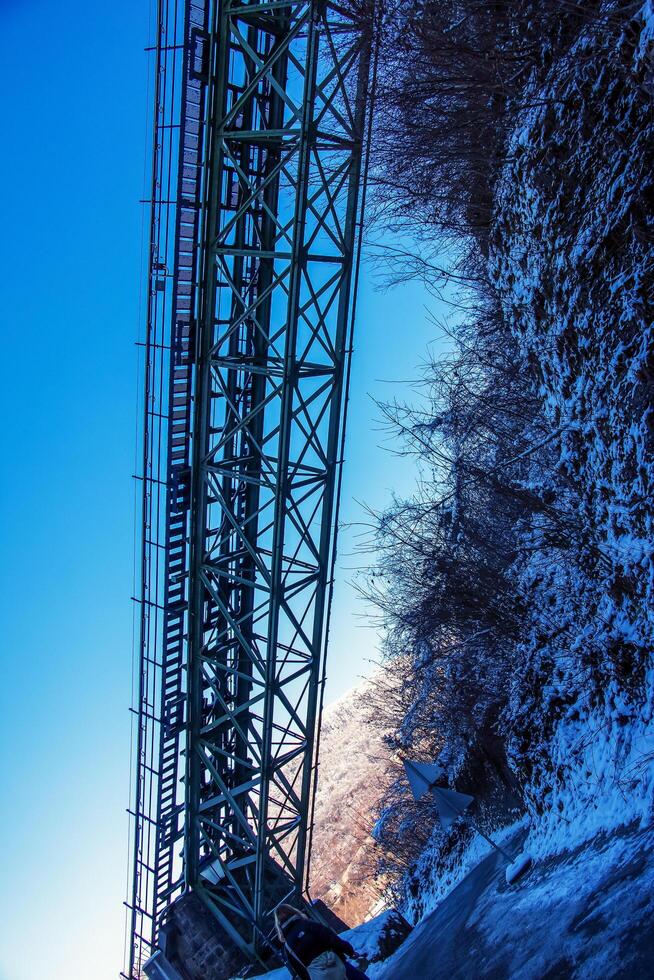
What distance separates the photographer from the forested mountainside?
5.05 m

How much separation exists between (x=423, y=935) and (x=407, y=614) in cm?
491

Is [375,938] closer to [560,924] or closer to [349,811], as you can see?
[560,924]

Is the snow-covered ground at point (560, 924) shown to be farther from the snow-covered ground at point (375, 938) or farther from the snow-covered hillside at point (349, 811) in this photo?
the snow-covered hillside at point (349, 811)

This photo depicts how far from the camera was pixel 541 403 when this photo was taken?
670 centimetres

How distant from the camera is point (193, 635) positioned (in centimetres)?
784

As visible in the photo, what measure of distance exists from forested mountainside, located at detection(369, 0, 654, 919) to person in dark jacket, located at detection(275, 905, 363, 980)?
1981 millimetres

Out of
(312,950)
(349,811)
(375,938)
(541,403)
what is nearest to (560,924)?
(312,950)

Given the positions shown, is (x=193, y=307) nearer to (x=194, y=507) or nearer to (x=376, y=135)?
(x=194, y=507)

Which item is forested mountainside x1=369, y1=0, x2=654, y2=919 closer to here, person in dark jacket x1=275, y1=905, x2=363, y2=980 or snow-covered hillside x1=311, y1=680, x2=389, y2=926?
person in dark jacket x1=275, y1=905, x2=363, y2=980

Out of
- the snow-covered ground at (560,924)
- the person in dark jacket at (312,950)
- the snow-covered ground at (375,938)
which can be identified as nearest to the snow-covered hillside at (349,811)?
the snow-covered ground at (375,938)

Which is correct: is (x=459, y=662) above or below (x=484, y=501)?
below

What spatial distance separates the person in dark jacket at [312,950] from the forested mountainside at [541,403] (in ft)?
6.50

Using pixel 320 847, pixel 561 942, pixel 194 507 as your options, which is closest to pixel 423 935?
pixel 561 942

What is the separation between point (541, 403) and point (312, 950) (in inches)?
198
